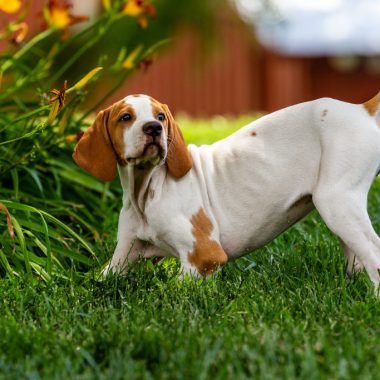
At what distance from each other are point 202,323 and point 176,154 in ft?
2.47

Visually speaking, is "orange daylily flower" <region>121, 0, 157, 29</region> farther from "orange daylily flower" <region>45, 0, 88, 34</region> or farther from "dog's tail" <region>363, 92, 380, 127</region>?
"dog's tail" <region>363, 92, 380, 127</region>

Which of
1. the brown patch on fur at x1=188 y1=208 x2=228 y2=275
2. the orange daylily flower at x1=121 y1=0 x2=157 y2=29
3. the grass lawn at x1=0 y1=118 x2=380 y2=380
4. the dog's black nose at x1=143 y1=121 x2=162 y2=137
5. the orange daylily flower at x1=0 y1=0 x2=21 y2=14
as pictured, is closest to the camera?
the grass lawn at x1=0 y1=118 x2=380 y2=380

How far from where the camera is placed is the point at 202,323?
8.78 feet

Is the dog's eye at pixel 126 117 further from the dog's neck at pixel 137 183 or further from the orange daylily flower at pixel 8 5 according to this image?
the orange daylily flower at pixel 8 5

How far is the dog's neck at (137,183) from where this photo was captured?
3193mm

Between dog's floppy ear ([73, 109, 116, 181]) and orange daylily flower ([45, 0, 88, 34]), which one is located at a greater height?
orange daylily flower ([45, 0, 88, 34])

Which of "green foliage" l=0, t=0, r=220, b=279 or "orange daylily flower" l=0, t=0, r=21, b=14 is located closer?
"green foliage" l=0, t=0, r=220, b=279

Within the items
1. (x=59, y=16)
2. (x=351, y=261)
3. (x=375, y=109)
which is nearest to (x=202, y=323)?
(x=351, y=261)

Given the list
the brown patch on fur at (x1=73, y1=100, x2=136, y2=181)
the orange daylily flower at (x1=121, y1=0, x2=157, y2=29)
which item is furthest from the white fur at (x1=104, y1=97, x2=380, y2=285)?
the orange daylily flower at (x1=121, y1=0, x2=157, y2=29)

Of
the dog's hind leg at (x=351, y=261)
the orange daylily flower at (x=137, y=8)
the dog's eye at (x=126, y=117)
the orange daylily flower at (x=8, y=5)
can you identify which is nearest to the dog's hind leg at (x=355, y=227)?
the dog's hind leg at (x=351, y=261)

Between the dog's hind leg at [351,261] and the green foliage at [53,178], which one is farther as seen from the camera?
the green foliage at [53,178]

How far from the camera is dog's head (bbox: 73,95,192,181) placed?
2.99m

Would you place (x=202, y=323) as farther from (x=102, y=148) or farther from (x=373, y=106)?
(x=373, y=106)

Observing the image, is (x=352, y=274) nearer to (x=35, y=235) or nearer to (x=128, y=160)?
(x=128, y=160)
